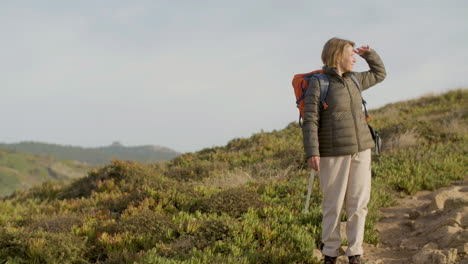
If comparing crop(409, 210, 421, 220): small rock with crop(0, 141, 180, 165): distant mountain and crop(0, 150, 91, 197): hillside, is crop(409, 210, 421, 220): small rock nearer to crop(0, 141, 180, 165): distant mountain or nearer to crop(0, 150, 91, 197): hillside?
crop(0, 150, 91, 197): hillside

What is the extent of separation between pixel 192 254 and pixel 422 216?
13.1ft

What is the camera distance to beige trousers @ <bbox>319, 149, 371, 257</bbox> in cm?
438

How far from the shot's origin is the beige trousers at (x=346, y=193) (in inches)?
172

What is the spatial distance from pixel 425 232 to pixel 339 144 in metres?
2.63

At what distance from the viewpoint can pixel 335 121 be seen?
14.1ft

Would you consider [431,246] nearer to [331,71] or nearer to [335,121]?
[335,121]

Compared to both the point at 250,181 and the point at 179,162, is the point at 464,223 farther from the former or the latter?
the point at 179,162

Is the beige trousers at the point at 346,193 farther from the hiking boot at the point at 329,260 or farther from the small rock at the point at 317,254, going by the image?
the small rock at the point at 317,254

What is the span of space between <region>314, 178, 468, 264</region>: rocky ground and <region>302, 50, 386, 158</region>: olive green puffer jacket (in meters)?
1.66

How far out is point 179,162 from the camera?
1510 centimetres

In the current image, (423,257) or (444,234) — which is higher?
(444,234)

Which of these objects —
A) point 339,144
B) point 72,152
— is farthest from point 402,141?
point 72,152

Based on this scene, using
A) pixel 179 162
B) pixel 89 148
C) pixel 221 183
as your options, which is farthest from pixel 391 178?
pixel 89 148

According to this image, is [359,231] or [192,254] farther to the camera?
[192,254]
